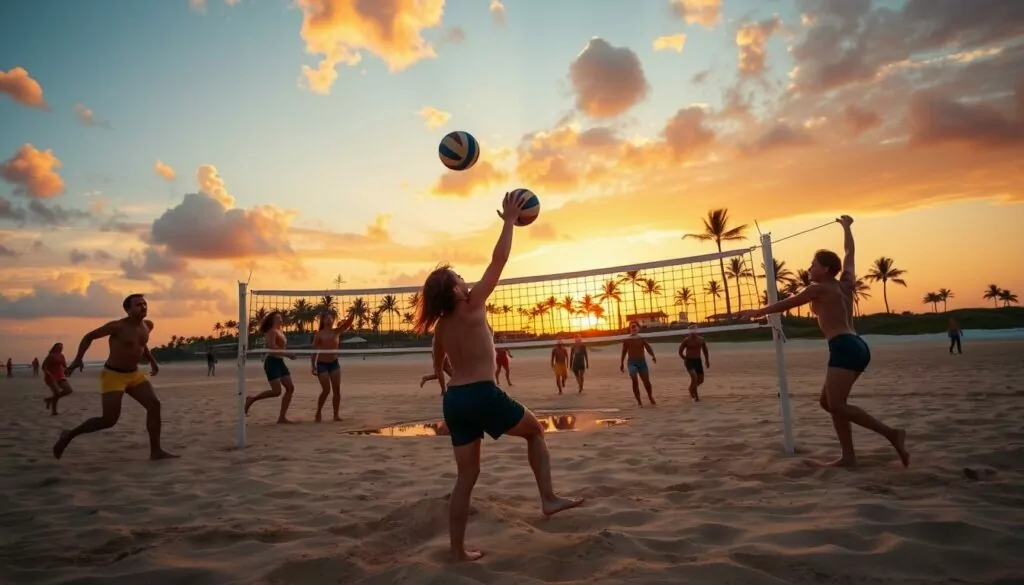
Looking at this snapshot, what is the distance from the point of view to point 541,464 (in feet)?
10.6

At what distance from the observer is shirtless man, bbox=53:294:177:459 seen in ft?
19.3

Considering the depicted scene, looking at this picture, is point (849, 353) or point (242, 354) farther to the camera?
point (242, 354)

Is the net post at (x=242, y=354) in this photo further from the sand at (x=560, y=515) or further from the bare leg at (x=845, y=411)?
the bare leg at (x=845, y=411)

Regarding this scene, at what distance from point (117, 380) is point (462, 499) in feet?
16.4

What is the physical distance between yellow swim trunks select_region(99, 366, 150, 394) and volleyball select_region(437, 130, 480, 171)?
417 centimetres

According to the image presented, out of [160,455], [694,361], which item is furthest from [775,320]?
[160,455]

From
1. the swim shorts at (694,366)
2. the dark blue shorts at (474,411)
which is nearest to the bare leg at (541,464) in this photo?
the dark blue shorts at (474,411)

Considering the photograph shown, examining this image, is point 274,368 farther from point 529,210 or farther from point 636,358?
point 529,210

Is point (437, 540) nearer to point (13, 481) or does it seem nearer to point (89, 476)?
point (89, 476)

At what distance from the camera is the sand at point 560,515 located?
264 centimetres

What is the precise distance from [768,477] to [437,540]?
2.54m

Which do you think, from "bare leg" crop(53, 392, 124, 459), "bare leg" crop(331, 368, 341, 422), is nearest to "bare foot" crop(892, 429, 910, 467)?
"bare leg" crop(53, 392, 124, 459)

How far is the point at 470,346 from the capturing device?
3006 millimetres

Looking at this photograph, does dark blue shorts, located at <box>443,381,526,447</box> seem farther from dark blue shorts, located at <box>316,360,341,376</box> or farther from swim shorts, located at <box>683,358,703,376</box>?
swim shorts, located at <box>683,358,703,376</box>
